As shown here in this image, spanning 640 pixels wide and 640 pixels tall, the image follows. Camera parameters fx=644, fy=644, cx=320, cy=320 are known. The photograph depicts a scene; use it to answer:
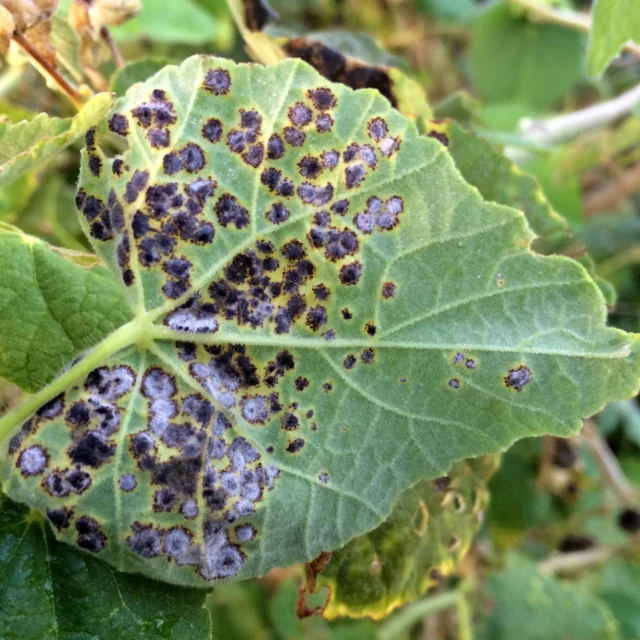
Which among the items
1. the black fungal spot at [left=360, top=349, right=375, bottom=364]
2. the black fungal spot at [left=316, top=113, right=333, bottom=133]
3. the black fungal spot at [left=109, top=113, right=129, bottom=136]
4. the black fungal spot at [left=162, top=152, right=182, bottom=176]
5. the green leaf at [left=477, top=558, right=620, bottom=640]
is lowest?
the green leaf at [left=477, top=558, right=620, bottom=640]

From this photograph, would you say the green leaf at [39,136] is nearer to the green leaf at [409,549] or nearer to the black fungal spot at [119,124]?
the black fungal spot at [119,124]

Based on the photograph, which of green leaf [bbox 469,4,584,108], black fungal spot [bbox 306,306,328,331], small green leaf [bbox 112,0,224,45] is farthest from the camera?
green leaf [bbox 469,4,584,108]

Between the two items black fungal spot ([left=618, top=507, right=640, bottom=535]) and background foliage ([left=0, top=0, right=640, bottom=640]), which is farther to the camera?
black fungal spot ([left=618, top=507, right=640, bottom=535])

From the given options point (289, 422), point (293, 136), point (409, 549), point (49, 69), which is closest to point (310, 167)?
point (293, 136)

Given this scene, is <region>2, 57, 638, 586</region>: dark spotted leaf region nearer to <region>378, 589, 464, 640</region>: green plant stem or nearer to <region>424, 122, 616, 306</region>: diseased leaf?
<region>424, 122, 616, 306</region>: diseased leaf

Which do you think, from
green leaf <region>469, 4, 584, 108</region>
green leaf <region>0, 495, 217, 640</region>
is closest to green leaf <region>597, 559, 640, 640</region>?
green leaf <region>469, 4, 584, 108</region>

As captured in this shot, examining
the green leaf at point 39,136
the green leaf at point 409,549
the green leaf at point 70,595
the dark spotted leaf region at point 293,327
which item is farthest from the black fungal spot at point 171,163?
the green leaf at point 409,549
